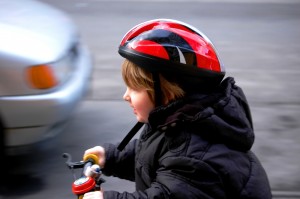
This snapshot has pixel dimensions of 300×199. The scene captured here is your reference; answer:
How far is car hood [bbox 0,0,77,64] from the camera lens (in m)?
3.93

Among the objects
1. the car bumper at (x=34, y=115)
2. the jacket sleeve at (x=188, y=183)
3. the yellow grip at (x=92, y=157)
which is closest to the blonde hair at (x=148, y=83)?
the jacket sleeve at (x=188, y=183)

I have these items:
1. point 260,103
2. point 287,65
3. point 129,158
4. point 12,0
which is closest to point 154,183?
point 129,158

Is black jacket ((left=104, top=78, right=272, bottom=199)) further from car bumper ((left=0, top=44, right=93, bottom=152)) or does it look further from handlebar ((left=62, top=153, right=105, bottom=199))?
car bumper ((left=0, top=44, right=93, bottom=152))

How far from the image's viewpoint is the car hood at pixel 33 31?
12.9 ft

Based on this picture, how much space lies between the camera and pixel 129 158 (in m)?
2.26

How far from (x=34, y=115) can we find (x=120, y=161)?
1.78 metres

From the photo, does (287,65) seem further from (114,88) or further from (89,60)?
(89,60)

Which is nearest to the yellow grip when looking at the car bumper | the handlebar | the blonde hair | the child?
the handlebar

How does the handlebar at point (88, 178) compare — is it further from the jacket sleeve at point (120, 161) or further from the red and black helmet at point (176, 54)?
the red and black helmet at point (176, 54)

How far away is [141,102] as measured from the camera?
1.98 meters

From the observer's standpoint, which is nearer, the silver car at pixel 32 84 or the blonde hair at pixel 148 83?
the blonde hair at pixel 148 83

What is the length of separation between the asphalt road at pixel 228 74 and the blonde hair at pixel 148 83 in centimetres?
214

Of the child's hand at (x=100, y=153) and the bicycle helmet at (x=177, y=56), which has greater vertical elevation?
the bicycle helmet at (x=177, y=56)

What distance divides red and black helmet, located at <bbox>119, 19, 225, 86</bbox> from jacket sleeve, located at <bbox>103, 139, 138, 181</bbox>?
0.48 metres
